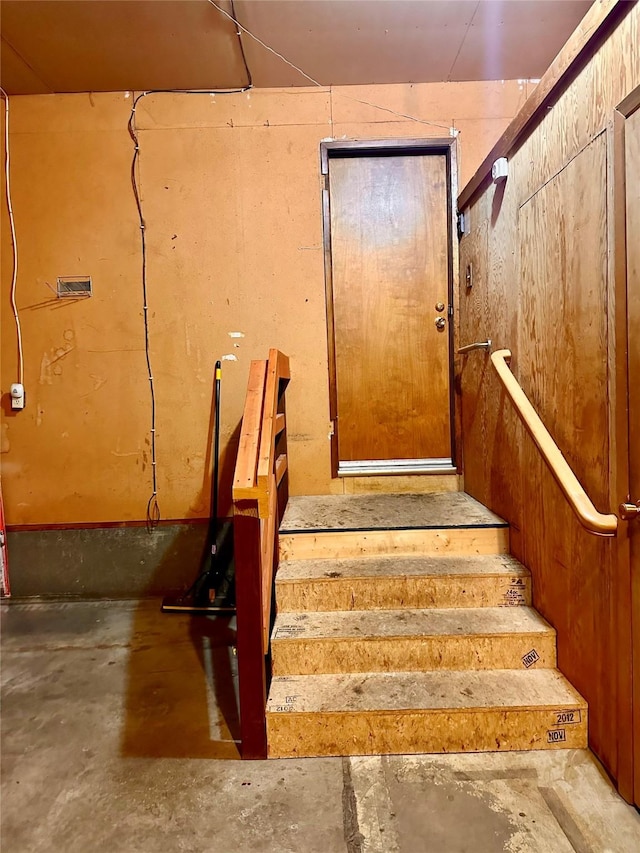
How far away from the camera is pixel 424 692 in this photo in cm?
160

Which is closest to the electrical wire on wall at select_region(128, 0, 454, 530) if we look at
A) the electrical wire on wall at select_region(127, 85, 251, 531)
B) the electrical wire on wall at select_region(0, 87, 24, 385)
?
the electrical wire on wall at select_region(127, 85, 251, 531)

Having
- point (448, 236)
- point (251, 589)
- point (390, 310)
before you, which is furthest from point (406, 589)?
point (448, 236)

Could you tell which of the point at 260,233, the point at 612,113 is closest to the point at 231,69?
the point at 260,233

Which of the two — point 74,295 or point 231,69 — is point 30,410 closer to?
point 74,295

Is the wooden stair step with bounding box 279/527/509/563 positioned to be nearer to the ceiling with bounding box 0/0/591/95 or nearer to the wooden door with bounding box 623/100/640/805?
the wooden door with bounding box 623/100/640/805

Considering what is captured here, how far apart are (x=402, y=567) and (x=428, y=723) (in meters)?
0.60

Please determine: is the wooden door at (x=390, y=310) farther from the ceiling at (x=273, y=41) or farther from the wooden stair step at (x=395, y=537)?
the wooden stair step at (x=395, y=537)

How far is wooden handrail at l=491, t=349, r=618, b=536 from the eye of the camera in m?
1.31

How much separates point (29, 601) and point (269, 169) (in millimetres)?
3104

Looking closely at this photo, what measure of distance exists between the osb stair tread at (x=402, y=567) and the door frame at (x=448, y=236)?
84cm

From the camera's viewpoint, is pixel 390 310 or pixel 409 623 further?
pixel 390 310

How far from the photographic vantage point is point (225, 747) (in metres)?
1.59

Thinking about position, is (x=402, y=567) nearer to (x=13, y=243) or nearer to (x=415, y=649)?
(x=415, y=649)

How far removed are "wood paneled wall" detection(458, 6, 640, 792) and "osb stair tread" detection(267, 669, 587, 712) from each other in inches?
4.6
